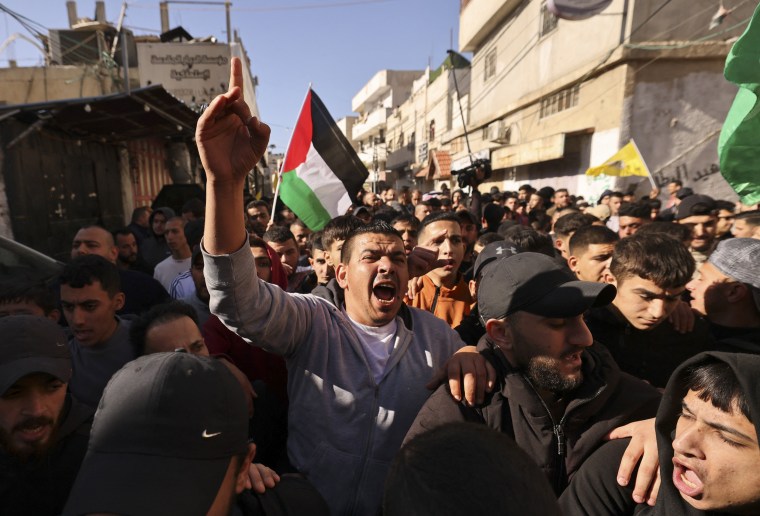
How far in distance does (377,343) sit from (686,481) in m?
1.17

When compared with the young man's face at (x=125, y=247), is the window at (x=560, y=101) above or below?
above

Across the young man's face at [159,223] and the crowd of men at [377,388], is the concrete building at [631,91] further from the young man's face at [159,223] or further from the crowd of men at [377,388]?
the crowd of men at [377,388]

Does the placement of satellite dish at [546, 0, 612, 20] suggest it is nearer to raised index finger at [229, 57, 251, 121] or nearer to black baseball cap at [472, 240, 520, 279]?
black baseball cap at [472, 240, 520, 279]

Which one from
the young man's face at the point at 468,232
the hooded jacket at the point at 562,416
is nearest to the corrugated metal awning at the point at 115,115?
the young man's face at the point at 468,232

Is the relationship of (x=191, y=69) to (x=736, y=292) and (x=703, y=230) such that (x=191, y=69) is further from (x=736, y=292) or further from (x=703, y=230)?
(x=736, y=292)

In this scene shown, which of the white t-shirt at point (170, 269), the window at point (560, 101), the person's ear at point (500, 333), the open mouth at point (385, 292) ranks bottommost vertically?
the white t-shirt at point (170, 269)

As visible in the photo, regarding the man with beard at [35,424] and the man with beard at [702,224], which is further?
the man with beard at [702,224]

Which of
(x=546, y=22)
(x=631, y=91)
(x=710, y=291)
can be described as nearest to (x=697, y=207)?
(x=710, y=291)

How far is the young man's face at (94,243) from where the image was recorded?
12.4 feet

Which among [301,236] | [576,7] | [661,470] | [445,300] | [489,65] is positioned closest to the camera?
[661,470]

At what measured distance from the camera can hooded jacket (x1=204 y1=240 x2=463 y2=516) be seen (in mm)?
1793

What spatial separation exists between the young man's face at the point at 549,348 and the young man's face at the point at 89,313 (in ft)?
6.89

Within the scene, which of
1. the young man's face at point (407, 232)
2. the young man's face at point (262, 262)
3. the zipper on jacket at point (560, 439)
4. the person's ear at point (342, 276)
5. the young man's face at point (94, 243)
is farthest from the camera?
the young man's face at point (407, 232)

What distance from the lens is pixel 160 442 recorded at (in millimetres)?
938
